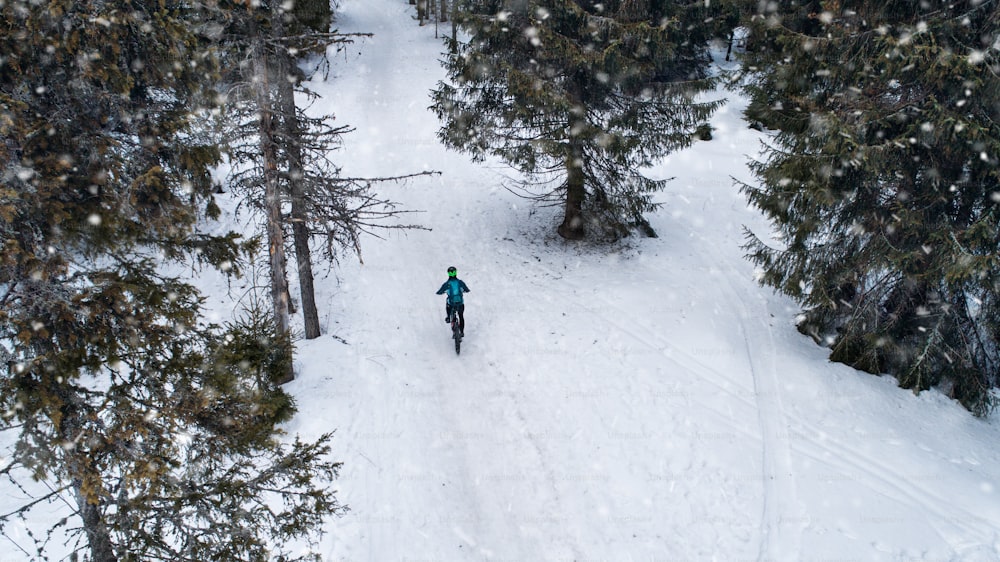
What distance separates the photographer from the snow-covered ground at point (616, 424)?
837cm

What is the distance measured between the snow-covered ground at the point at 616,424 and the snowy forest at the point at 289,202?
2.18 feet

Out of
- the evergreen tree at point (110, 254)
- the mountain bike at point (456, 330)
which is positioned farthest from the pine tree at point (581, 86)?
the evergreen tree at point (110, 254)

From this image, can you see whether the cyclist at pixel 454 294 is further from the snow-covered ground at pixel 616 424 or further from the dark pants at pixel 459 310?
the snow-covered ground at pixel 616 424

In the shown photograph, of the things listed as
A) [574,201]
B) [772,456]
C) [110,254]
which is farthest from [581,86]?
[110,254]

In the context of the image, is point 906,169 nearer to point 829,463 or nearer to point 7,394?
point 829,463

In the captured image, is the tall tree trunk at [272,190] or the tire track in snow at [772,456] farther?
the tall tree trunk at [272,190]

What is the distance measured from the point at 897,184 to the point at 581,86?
798cm

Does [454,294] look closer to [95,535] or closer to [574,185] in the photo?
[574,185]

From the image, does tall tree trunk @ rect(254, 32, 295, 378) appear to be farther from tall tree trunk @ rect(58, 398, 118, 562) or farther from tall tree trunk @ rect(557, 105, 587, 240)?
tall tree trunk @ rect(557, 105, 587, 240)

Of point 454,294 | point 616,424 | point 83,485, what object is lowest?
point 616,424

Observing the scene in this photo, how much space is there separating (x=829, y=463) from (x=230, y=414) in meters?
9.65

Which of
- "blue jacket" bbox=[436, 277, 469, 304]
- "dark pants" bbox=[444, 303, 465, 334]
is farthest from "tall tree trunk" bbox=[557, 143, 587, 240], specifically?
"dark pants" bbox=[444, 303, 465, 334]

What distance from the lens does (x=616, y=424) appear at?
10453 millimetres

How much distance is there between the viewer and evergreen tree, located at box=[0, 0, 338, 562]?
4375 millimetres
